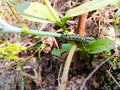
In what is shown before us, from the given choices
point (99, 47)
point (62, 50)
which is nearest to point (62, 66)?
point (62, 50)

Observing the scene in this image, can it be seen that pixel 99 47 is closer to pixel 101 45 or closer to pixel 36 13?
pixel 101 45

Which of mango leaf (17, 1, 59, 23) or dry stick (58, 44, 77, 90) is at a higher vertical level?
mango leaf (17, 1, 59, 23)

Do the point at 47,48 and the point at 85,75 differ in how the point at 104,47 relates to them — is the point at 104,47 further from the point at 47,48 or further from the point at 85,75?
the point at 47,48

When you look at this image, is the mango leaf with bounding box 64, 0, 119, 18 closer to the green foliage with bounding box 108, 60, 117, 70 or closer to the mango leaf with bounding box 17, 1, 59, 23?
the mango leaf with bounding box 17, 1, 59, 23

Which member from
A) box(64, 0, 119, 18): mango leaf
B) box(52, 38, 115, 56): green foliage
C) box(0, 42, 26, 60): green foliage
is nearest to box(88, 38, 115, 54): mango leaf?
box(52, 38, 115, 56): green foliage

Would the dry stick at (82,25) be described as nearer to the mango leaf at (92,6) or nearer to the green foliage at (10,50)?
the mango leaf at (92,6)

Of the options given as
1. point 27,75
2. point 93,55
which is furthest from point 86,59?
point 27,75
